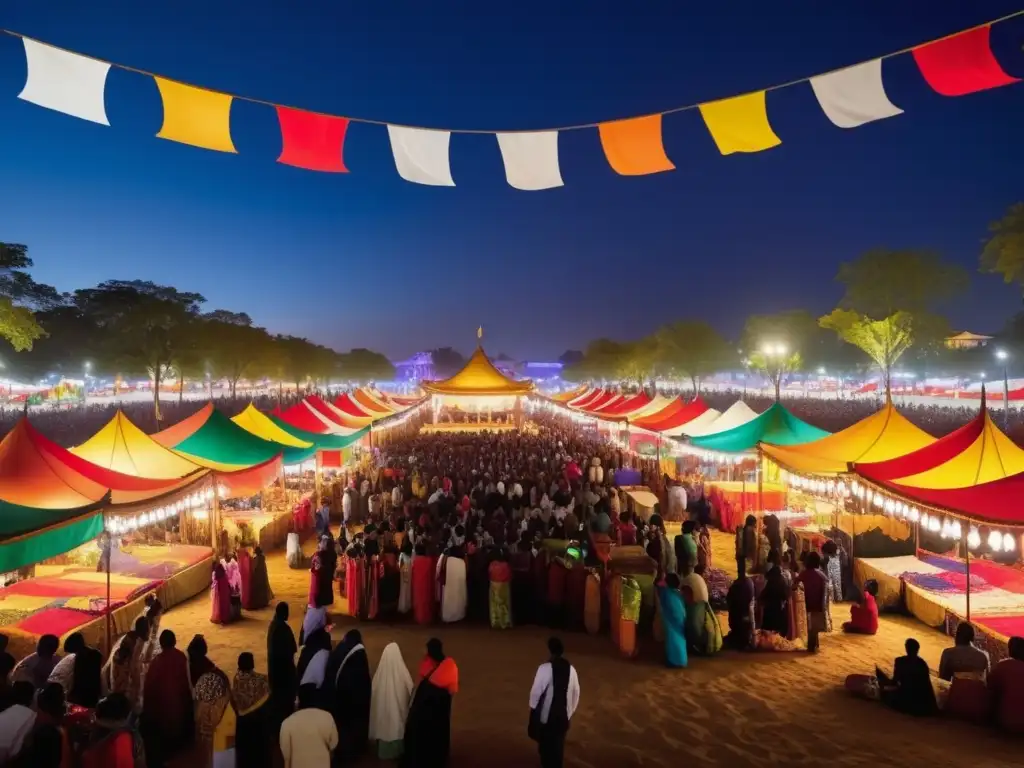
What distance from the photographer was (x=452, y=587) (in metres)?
8.18

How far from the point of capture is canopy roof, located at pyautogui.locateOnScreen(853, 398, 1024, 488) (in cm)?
834

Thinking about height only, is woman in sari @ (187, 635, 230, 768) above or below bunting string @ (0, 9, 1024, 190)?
below

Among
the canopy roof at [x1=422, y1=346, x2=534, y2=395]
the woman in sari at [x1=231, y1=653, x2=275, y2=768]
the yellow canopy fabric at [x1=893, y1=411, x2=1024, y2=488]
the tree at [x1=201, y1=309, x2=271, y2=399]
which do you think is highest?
the tree at [x1=201, y1=309, x2=271, y2=399]

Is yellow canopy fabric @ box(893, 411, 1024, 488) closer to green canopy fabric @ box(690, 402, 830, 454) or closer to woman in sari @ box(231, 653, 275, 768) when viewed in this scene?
green canopy fabric @ box(690, 402, 830, 454)

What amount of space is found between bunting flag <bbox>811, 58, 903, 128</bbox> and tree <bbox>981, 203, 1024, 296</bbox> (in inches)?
444

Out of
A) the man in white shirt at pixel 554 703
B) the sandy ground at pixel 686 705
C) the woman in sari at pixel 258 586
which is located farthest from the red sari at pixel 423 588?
the man in white shirt at pixel 554 703

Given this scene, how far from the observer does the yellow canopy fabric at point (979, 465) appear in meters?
8.31

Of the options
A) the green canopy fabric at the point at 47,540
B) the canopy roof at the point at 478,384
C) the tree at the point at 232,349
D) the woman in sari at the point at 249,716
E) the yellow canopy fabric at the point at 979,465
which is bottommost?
the woman in sari at the point at 249,716

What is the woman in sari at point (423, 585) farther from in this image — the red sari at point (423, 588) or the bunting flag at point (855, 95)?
the bunting flag at point (855, 95)

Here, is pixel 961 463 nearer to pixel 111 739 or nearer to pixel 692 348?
pixel 111 739

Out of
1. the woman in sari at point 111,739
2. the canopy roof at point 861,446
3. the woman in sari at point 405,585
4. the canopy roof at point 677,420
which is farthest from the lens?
the canopy roof at point 677,420

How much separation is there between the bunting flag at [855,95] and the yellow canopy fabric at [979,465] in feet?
15.1

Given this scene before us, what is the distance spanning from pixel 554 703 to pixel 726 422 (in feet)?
43.3

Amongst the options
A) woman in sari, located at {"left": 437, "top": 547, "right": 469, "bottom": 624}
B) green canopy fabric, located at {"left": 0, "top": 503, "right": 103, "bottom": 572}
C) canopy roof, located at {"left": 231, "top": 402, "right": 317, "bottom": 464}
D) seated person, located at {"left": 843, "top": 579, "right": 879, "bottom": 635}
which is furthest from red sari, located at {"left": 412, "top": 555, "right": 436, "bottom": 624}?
canopy roof, located at {"left": 231, "top": 402, "right": 317, "bottom": 464}
